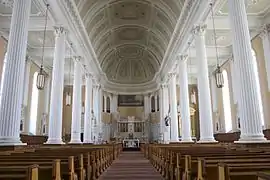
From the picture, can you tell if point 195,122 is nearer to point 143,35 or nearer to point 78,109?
point 143,35

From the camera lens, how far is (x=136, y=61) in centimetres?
2856

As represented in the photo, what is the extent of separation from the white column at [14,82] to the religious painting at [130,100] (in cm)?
2293

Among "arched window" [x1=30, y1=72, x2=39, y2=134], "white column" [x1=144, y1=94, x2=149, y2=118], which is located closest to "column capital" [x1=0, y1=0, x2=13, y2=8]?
"arched window" [x1=30, y1=72, x2=39, y2=134]

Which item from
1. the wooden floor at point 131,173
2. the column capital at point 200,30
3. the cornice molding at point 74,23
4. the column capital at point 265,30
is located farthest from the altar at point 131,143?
the wooden floor at point 131,173

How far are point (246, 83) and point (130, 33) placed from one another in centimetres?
1642

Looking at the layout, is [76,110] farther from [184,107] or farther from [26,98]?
[184,107]

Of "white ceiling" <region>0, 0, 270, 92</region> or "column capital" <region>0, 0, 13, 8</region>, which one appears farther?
"white ceiling" <region>0, 0, 270, 92</region>

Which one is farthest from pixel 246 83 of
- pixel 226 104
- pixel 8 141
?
pixel 226 104

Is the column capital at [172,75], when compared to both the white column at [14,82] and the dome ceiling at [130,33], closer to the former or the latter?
the dome ceiling at [130,33]

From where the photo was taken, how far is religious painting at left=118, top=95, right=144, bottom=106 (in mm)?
29281

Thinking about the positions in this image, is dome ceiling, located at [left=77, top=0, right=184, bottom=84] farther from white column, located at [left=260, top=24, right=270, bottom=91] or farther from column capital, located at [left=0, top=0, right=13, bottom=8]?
white column, located at [left=260, top=24, right=270, bottom=91]

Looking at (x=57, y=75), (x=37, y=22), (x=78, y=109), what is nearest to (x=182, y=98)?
(x=78, y=109)

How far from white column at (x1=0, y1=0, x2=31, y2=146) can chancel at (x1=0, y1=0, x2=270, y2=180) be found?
0.02 meters

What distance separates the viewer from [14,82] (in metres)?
6.08
